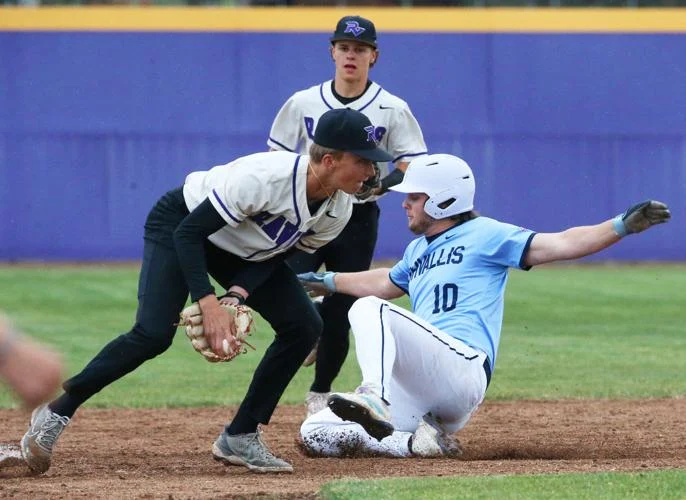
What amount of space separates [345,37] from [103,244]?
54.6ft

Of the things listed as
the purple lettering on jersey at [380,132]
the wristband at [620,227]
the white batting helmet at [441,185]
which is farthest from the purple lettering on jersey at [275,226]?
the purple lettering on jersey at [380,132]

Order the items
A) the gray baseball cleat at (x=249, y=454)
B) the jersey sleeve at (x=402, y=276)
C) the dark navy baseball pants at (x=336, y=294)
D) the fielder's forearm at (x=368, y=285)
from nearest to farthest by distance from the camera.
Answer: the gray baseball cleat at (x=249, y=454) → the jersey sleeve at (x=402, y=276) → the fielder's forearm at (x=368, y=285) → the dark navy baseball pants at (x=336, y=294)

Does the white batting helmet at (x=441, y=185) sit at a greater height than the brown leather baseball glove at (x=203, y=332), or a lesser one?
greater

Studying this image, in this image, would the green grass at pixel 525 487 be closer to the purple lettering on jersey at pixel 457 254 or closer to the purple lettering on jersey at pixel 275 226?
the purple lettering on jersey at pixel 275 226

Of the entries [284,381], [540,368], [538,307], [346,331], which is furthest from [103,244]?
Result: [284,381]

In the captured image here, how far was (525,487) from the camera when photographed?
5125 mm

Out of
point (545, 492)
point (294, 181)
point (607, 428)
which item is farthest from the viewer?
point (607, 428)

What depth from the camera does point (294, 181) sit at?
18.7 ft

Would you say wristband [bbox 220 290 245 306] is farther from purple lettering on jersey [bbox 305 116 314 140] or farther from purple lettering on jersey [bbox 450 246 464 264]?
purple lettering on jersey [bbox 305 116 314 140]

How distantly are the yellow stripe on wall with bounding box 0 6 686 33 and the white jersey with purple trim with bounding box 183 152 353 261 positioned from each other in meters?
18.7

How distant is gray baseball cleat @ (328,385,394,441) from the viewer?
5242 mm

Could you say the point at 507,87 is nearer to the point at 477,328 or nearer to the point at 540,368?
the point at 540,368

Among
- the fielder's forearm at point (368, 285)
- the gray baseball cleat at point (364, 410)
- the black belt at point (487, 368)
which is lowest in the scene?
the black belt at point (487, 368)

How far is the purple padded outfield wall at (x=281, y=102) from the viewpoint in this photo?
2381 centimetres
